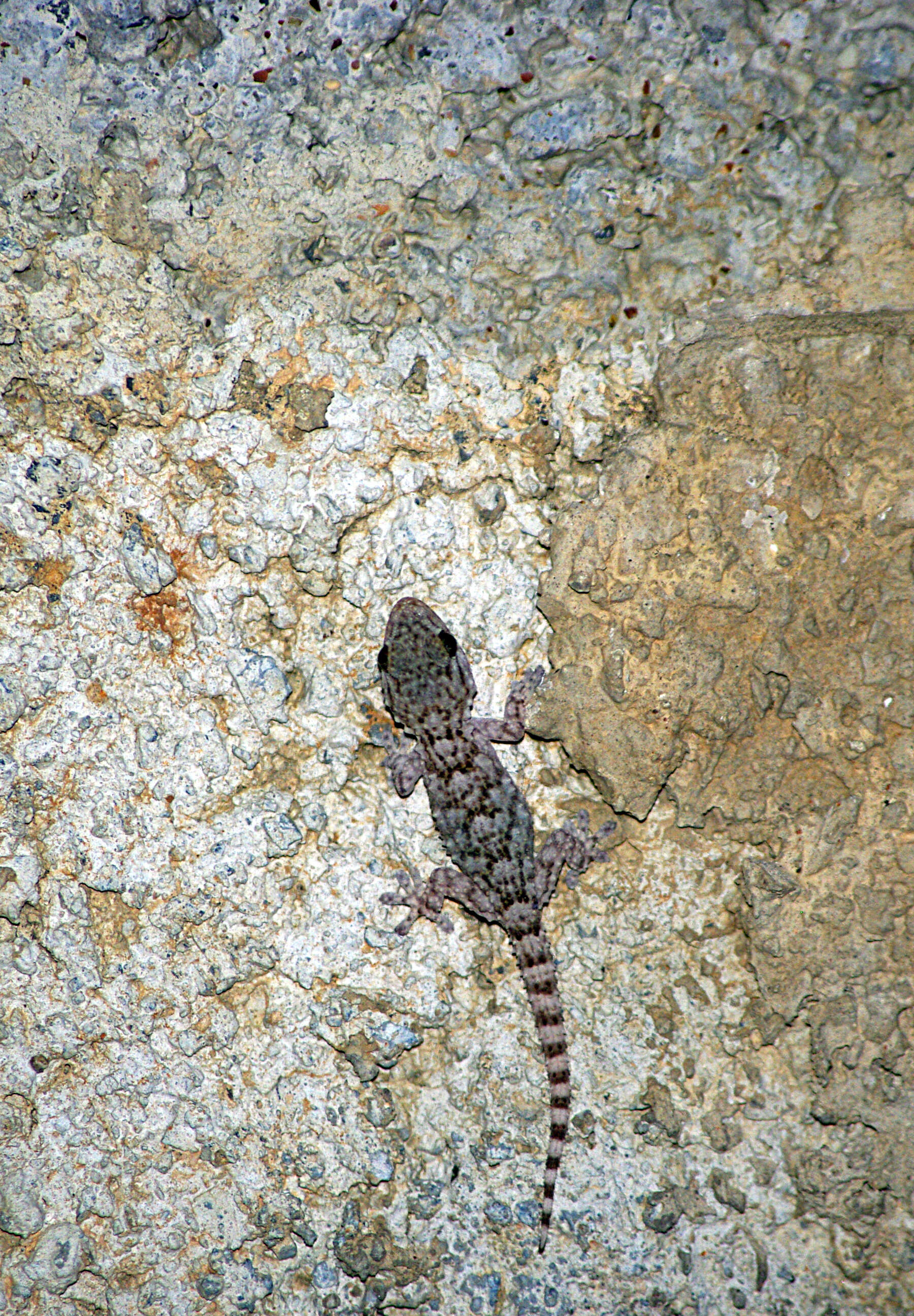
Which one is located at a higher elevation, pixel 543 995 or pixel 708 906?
pixel 708 906

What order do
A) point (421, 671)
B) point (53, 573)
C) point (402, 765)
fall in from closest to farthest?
point (53, 573), point (421, 671), point (402, 765)

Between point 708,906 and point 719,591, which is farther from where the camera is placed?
point 708,906

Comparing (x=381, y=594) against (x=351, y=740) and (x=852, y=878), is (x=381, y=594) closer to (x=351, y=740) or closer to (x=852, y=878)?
(x=351, y=740)

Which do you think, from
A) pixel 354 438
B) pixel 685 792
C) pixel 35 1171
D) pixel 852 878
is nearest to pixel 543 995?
pixel 685 792

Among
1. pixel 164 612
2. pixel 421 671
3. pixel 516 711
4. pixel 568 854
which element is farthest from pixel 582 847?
pixel 164 612

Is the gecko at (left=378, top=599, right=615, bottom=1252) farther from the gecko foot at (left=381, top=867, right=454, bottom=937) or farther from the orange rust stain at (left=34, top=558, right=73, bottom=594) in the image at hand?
the orange rust stain at (left=34, top=558, right=73, bottom=594)

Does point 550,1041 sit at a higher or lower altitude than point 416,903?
lower

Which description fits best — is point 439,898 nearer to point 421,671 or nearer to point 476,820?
point 476,820

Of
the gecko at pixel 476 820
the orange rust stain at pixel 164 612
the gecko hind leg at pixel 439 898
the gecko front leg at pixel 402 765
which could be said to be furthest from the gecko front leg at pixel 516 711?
the orange rust stain at pixel 164 612
